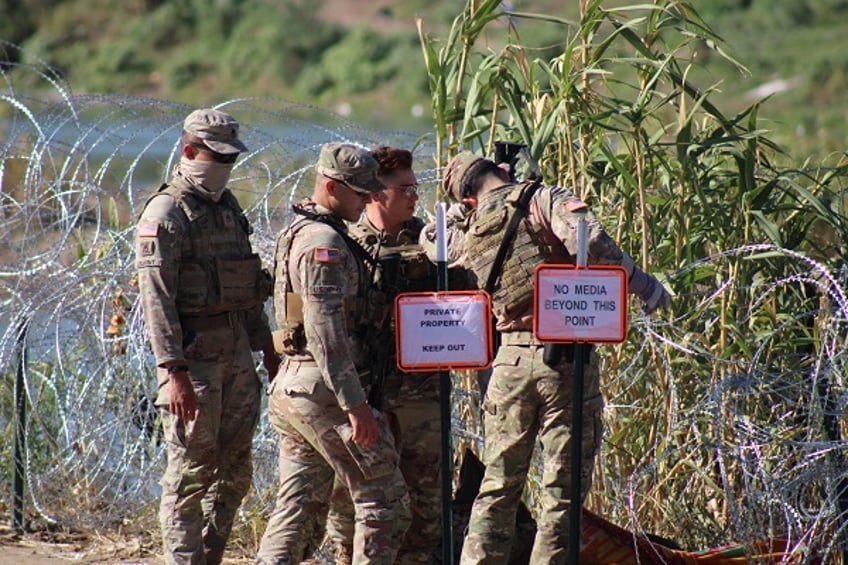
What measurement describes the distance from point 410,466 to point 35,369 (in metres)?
2.34

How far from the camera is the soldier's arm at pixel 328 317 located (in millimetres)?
3836

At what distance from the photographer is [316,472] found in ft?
13.3

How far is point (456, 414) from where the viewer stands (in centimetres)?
514

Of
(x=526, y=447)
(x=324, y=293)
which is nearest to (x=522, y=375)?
(x=526, y=447)

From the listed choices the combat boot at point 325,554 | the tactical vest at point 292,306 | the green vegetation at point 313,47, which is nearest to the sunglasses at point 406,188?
the tactical vest at point 292,306

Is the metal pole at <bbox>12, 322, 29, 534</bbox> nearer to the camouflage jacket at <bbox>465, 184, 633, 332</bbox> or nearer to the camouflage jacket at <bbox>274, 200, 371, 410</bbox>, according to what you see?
the camouflage jacket at <bbox>274, 200, 371, 410</bbox>

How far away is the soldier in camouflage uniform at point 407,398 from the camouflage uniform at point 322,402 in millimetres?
205

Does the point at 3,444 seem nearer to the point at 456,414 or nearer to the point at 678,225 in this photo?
the point at 456,414

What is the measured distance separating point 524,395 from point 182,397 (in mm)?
1032

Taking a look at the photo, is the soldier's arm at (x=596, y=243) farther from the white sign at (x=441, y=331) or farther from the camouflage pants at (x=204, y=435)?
the camouflage pants at (x=204, y=435)

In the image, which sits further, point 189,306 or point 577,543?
point 189,306

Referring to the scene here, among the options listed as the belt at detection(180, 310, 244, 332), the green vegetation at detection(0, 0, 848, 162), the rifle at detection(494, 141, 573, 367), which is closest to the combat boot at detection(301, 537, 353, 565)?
the belt at detection(180, 310, 244, 332)

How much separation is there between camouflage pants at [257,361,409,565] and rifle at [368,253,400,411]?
0.12 metres

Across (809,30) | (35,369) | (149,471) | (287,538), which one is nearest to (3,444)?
(35,369)
